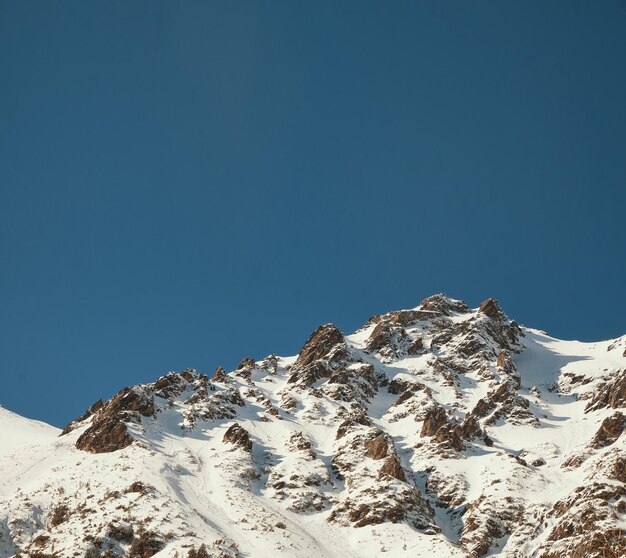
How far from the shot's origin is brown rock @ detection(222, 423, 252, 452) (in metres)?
69.8

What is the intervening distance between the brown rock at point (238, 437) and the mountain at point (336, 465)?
8.1 inches

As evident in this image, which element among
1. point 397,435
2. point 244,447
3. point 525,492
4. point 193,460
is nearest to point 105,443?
point 193,460

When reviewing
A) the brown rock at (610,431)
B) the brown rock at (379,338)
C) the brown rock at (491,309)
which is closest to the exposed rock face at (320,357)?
the brown rock at (379,338)

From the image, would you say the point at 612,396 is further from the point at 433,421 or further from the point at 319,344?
the point at 319,344

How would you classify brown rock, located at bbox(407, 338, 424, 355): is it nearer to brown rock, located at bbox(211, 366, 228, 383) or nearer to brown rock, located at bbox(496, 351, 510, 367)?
brown rock, located at bbox(496, 351, 510, 367)

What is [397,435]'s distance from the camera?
80.8 metres

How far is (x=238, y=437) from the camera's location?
7138 cm

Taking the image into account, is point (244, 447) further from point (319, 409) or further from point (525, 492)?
point (525, 492)

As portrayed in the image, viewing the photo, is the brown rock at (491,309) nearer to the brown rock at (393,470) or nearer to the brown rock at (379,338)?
the brown rock at (379,338)

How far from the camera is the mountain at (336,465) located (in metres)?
46.9

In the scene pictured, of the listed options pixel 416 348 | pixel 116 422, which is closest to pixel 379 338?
pixel 416 348

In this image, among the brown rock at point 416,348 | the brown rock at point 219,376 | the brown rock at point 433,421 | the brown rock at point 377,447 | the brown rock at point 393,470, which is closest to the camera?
the brown rock at point 393,470

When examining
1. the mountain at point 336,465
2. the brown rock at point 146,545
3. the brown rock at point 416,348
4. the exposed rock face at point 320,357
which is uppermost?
the brown rock at point 416,348

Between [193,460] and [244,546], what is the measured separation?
2075cm
